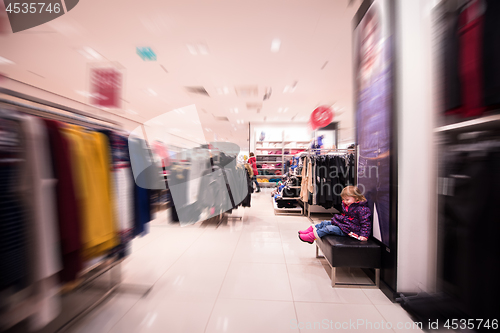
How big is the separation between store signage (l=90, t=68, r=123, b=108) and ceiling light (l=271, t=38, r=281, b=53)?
9.53 ft

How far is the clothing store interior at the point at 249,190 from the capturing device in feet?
3.07

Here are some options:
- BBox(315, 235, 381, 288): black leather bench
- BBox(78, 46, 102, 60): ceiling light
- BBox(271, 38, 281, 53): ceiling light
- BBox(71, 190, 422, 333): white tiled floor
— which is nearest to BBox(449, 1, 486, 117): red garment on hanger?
BBox(315, 235, 381, 288): black leather bench

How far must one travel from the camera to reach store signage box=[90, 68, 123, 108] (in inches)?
102

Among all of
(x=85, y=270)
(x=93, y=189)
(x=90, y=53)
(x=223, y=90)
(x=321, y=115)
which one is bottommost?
(x=85, y=270)

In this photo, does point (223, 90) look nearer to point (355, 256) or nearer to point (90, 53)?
point (90, 53)

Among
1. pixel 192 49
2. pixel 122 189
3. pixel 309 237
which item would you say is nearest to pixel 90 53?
pixel 192 49

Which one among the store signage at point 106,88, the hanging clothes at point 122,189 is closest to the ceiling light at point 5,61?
the store signage at point 106,88

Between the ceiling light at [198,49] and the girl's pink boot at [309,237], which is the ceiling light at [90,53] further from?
the girl's pink boot at [309,237]

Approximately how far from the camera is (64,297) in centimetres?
156

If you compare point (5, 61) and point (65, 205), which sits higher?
point (5, 61)

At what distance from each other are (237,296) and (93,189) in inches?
58.2

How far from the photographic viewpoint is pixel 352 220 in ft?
6.77

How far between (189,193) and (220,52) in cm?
318

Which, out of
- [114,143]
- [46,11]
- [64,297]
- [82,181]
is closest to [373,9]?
[114,143]
